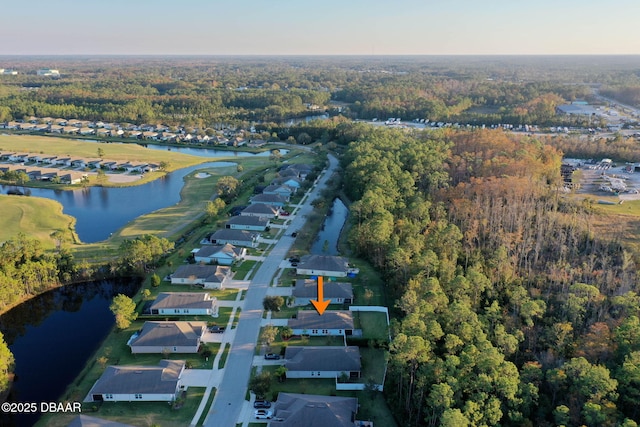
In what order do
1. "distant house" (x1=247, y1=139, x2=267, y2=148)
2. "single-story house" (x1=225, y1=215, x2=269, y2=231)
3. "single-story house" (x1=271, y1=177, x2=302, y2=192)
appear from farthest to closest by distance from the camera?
"distant house" (x1=247, y1=139, x2=267, y2=148), "single-story house" (x1=271, y1=177, x2=302, y2=192), "single-story house" (x1=225, y1=215, x2=269, y2=231)

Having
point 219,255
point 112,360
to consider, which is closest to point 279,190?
point 219,255

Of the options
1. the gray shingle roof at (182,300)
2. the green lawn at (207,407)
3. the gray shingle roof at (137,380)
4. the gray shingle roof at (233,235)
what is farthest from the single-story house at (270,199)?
the green lawn at (207,407)

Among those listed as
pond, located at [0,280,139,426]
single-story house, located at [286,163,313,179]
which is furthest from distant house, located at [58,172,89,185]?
pond, located at [0,280,139,426]

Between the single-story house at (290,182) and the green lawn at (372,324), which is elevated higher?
the single-story house at (290,182)

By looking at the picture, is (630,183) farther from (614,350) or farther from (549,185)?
(614,350)

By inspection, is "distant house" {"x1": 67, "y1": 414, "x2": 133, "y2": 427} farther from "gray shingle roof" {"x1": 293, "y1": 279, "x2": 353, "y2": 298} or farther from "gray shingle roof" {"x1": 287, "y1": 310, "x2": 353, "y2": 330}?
"gray shingle roof" {"x1": 293, "y1": 279, "x2": 353, "y2": 298}

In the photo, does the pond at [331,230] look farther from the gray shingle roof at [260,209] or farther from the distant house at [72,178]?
the distant house at [72,178]
